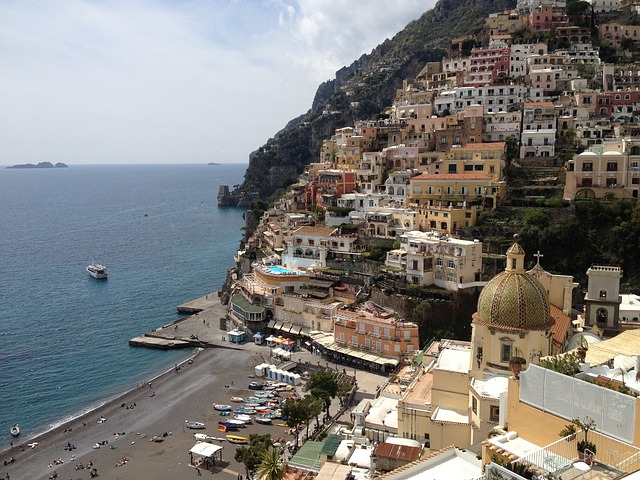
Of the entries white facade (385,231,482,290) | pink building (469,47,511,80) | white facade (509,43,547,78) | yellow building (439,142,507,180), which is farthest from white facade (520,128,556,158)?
white facade (509,43,547,78)

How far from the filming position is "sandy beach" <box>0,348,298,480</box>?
3684 centimetres

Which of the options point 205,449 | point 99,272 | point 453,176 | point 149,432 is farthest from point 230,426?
point 99,272

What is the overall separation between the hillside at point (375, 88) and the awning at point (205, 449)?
303 feet

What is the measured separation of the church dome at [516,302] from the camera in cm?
2658

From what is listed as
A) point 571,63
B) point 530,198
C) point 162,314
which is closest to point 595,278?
point 530,198

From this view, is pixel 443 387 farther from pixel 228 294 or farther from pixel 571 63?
pixel 571 63

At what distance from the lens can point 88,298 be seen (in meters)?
77.7

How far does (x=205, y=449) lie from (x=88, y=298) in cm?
4761

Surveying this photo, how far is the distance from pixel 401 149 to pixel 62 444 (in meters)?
52.3

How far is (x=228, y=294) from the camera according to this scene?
72625 mm

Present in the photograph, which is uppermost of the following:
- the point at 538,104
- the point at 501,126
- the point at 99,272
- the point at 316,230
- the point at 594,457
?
the point at 538,104

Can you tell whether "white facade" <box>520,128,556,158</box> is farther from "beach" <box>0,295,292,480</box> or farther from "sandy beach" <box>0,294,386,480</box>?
"beach" <box>0,295,292,480</box>

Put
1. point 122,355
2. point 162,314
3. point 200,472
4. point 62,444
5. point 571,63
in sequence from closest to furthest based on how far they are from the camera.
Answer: point 200,472
point 62,444
point 122,355
point 162,314
point 571,63

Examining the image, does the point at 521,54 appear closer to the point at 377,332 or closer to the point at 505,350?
the point at 377,332
